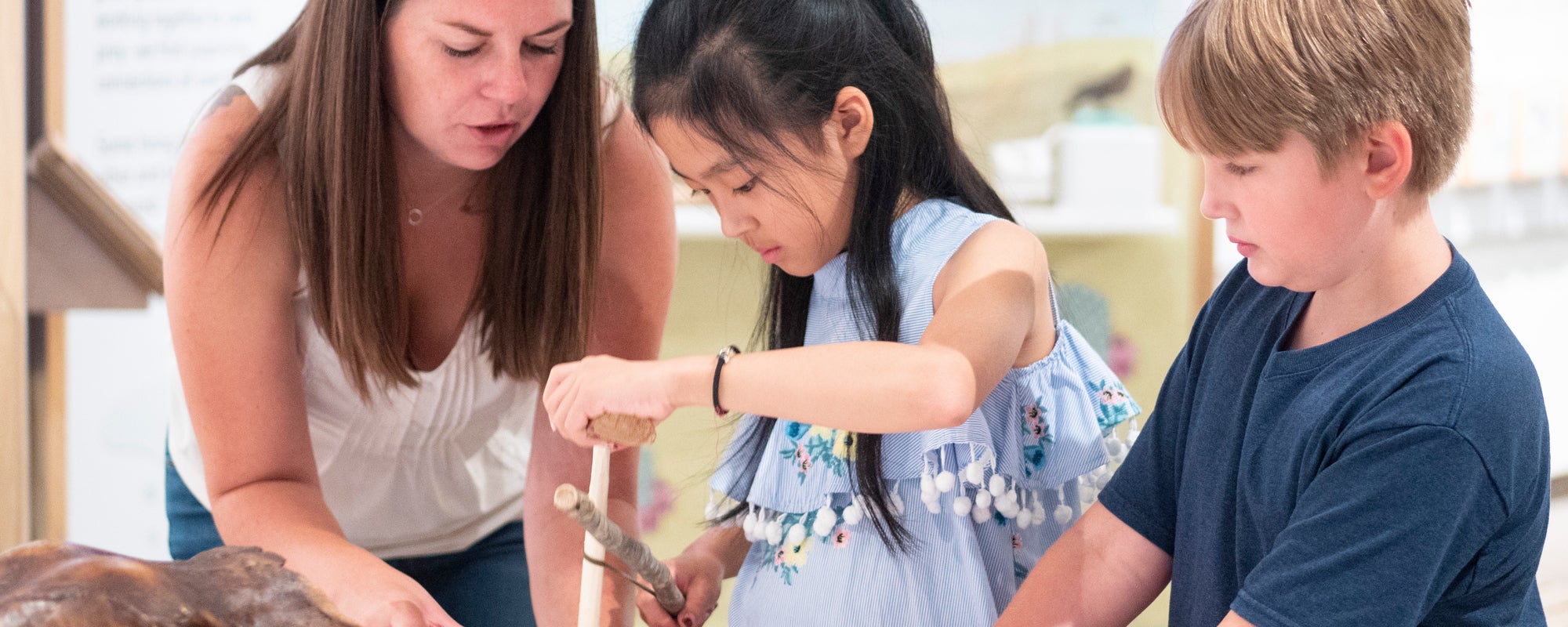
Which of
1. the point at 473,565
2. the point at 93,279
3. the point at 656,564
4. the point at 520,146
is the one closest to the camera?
the point at 656,564

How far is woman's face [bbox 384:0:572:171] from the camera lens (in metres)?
1.07

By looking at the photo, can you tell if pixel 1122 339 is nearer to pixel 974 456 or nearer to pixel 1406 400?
pixel 974 456

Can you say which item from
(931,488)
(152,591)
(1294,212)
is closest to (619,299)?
(931,488)

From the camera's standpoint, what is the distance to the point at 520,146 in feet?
4.06

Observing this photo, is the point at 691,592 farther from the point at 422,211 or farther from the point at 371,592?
the point at 422,211

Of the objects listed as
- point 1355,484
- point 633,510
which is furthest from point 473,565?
point 1355,484

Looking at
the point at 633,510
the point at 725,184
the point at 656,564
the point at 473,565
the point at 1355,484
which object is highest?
the point at 725,184

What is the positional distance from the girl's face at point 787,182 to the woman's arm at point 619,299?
0.23 meters

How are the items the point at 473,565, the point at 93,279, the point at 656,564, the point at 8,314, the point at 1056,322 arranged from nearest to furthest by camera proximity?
the point at 656,564, the point at 1056,322, the point at 473,565, the point at 8,314, the point at 93,279

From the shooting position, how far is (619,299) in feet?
4.25

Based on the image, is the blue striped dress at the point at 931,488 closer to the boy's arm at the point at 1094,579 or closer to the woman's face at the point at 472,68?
the boy's arm at the point at 1094,579

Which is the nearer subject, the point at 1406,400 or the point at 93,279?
the point at 1406,400

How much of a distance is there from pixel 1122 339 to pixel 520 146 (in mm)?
1555

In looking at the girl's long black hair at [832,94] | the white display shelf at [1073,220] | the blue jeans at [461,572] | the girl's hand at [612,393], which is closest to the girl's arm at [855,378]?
the girl's hand at [612,393]
